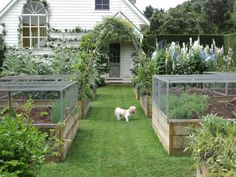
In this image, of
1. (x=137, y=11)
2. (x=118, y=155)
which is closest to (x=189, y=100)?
(x=118, y=155)

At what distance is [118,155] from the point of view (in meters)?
7.25

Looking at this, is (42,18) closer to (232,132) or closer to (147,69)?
(147,69)

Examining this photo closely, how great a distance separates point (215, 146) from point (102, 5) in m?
22.0

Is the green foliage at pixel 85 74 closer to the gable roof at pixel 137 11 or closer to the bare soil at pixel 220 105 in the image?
the bare soil at pixel 220 105

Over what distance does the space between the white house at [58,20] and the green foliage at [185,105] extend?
688 inches

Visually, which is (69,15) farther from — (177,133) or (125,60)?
(177,133)

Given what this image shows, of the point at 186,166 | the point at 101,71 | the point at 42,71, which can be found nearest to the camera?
the point at 186,166

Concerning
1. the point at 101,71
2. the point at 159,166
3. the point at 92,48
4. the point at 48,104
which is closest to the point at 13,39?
the point at 101,71

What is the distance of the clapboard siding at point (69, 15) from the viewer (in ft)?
83.9

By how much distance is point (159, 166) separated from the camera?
6.45 m

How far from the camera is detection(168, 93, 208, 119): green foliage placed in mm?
7223

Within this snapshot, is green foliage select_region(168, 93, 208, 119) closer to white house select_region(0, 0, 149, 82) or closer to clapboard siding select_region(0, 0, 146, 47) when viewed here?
white house select_region(0, 0, 149, 82)

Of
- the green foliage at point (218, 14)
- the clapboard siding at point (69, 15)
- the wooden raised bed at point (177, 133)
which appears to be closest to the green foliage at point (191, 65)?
the wooden raised bed at point (177, 133)

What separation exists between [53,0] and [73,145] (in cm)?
1894
